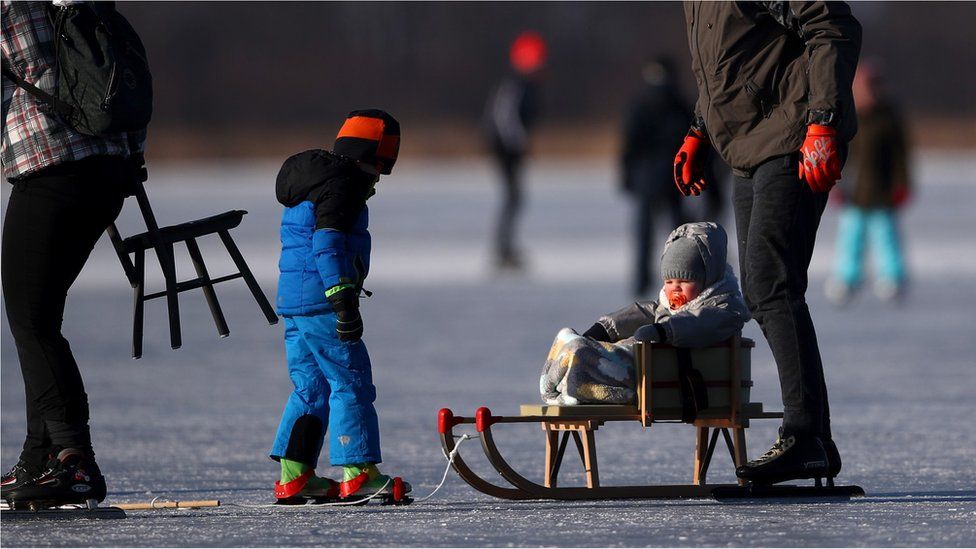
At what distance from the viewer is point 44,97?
16.5 feet

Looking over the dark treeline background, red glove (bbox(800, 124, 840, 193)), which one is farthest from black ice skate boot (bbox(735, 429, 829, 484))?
the dark treeline background

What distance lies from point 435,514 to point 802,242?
1.40 m

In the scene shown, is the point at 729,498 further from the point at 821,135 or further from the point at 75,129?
the point at 75,129

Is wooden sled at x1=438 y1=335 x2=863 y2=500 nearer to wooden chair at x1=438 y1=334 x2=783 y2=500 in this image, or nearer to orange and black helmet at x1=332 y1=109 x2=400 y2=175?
wooden chair at x1=438 y1=334 x2=783 y2=500

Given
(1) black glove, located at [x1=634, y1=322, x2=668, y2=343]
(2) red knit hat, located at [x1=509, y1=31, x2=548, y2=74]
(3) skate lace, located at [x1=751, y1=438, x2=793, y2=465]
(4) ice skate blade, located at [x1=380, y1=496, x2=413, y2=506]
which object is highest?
(2) red knit hat, located at [x1=509, y1=31, x2=548, y2=74]

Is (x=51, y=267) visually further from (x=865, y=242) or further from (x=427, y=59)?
(x=427, y=59)

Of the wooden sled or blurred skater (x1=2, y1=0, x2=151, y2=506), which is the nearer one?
blurred skater (x1=2, y1=0, x2=151, y2=506)

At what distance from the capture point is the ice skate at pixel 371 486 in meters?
5.24

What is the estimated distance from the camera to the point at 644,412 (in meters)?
5.21

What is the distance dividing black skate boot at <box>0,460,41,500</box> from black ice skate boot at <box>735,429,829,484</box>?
204 cm

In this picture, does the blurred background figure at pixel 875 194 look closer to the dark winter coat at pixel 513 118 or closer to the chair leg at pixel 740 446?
the dark winter coat at pixel 513 118

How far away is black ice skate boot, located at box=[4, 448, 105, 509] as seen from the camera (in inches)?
198

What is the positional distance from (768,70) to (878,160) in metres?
8.95

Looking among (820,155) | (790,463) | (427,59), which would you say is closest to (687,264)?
(820,155)
